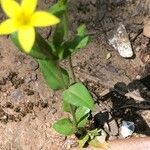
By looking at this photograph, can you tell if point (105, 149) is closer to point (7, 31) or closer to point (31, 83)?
point (31, 83)

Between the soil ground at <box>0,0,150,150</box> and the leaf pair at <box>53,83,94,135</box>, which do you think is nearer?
the leaf pair at <box>53,83,94,135</box>

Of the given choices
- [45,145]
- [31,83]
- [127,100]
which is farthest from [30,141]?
[127,100]

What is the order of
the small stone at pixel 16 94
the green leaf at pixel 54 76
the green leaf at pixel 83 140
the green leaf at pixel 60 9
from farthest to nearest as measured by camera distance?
1. the small stone at pixel 16 94
2. the green leaf at pixel 83 140
3. the green leaf at pixel 54 76
4. the green leaf at pixel 60 9

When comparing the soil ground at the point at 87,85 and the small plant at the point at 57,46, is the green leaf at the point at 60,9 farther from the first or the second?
the soil ground at the point at 87,85

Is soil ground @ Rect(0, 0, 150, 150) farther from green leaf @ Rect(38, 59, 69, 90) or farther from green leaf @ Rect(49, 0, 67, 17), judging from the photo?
green leaf @ Rect(49, 0, 67, 17)

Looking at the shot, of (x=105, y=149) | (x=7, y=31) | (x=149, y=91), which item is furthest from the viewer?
(x=149, y=91)

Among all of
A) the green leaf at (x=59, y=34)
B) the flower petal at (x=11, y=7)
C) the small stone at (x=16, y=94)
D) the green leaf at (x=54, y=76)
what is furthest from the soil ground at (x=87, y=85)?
the flower petal at (x=11, y=7)

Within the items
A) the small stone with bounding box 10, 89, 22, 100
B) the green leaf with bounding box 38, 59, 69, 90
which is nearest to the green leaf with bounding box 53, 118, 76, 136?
the green leaf with bounding box 38, 59, 69, 90

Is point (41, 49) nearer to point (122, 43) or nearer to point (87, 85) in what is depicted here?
point (87, 85)
